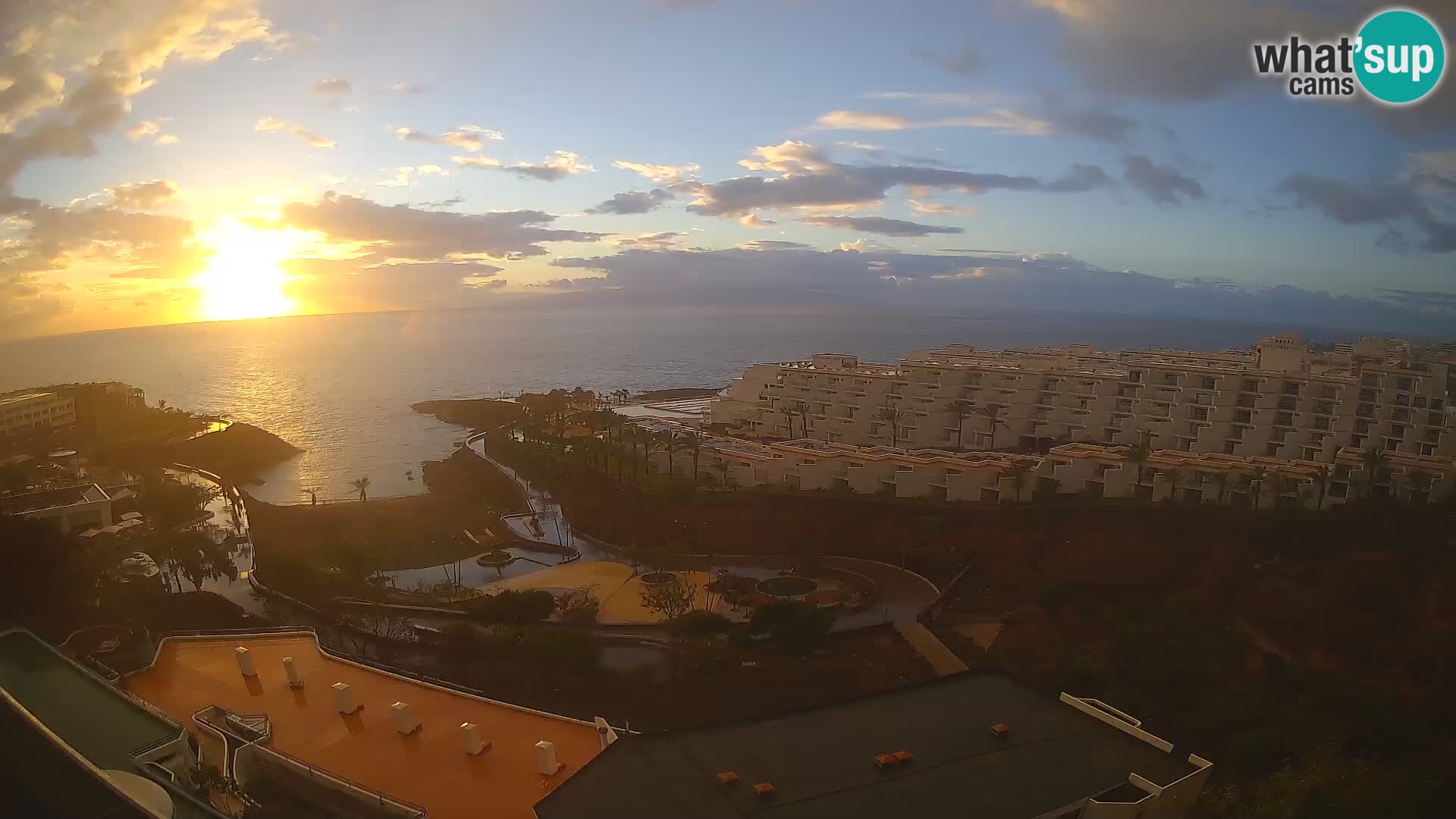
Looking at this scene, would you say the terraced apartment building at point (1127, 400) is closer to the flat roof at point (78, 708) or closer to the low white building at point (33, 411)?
the low white building at point (33, 411)

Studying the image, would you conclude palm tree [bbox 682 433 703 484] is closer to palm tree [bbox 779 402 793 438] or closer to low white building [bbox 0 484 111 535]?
palm tree [bbox 779 402 793 438]

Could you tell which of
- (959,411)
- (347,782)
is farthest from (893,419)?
(347,782)

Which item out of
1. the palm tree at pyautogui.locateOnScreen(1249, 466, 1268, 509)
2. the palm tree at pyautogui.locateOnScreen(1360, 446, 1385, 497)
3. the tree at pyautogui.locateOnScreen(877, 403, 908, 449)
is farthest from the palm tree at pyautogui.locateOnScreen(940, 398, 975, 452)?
the palm tree at pyautogui.locateOnScreen(1360, 446, 1385, 497)

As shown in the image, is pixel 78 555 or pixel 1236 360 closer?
pixel 78 555

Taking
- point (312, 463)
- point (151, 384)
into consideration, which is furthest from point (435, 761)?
point (151, 384)

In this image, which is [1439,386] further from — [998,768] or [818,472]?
[998,768]

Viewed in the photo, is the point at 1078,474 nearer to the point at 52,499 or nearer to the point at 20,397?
the point at 52,499
